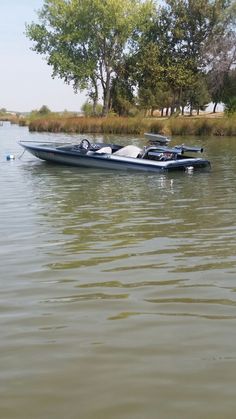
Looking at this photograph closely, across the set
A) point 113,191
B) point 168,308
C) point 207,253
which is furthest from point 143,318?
point 113,191

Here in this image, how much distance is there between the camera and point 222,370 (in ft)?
11.4

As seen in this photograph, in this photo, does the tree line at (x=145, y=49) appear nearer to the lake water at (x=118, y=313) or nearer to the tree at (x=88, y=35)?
the tree at (x=88, y=35)

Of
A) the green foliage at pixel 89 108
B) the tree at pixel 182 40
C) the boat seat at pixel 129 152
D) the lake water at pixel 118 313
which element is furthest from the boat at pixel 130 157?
the green foliage at pixel 89 108

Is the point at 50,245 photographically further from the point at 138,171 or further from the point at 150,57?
the point at 150,57

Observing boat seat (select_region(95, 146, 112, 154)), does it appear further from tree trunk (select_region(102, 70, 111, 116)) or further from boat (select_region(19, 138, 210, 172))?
tree trunk (select_region(102, 70, 111, 116))

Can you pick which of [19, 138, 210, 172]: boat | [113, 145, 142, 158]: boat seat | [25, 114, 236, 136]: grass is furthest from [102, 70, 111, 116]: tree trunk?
[113, 145, 142, 158]: boat seat

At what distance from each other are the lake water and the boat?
5999 millimetres

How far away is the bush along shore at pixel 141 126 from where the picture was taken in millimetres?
34688

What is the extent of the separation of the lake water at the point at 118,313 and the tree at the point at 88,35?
4586cm

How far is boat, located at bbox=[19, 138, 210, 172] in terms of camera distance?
15805 millimetres

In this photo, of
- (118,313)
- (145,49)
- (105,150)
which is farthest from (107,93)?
(118,313)

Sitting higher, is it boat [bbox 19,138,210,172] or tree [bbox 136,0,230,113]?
tree [bbox 136,0,230,113]

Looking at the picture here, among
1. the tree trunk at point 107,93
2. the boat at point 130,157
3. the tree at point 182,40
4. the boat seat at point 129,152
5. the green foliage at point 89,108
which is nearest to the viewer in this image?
the boat at point 130,157

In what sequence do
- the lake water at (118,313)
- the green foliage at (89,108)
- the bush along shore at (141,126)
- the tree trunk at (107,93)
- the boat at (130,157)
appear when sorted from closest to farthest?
the lake water at (118,313) < the boat at (130,157) < the bush along shore at (141,126) < the tree trunk at (107,93) < the green foliage at (89,108)
